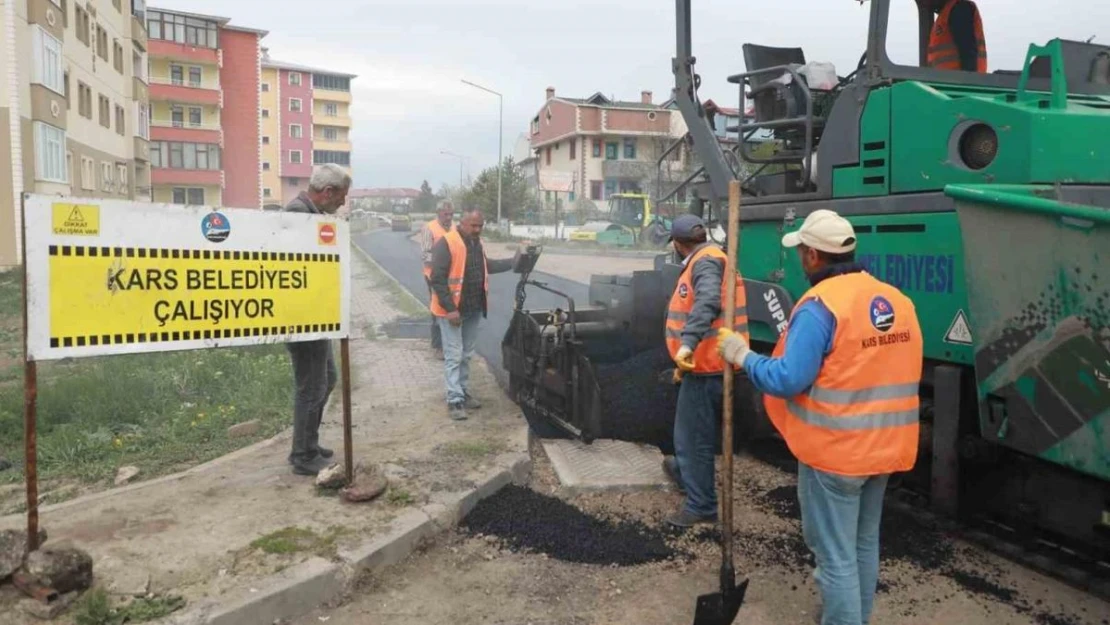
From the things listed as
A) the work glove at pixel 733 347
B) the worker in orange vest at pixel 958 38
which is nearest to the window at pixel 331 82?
the worker in orange vest at pixel 958 38

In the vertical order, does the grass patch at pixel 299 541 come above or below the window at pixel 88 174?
below

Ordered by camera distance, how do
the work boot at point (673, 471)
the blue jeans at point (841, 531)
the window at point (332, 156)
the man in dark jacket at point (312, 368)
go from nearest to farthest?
the blue jeans at point (841, 531)
the man in dark jacket at point (312, 368)
the work boot at point (673, 471)
the window at point (332, 156)

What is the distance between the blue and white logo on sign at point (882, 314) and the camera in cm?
296

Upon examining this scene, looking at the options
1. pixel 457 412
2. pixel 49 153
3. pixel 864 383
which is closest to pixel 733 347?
pixel 864 383

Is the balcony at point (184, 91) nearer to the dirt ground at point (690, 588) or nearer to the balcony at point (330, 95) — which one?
the balcony at point (330, 95)

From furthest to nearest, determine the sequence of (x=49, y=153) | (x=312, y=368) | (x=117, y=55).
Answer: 1. (x=117, y=55)
2. (x=49, y=153)
3. (x=312, y=368)

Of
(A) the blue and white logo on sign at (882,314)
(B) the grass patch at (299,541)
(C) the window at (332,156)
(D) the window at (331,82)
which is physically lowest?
(B) the grass patch at (299,541)

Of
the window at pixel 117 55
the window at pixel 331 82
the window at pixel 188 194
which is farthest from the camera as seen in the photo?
the window at pixel 331 82

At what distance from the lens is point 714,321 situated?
4.54 metres

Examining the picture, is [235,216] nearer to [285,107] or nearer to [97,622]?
[97,622]

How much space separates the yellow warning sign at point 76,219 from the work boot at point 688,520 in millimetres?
3117

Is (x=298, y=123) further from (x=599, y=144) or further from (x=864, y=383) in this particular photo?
(x=864, y=383)

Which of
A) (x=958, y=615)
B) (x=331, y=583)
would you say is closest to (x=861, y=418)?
(x=958, y=615)

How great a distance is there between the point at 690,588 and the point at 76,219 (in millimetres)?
3101
